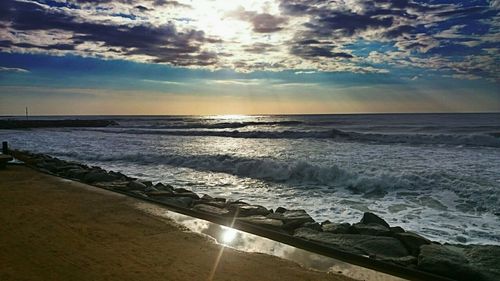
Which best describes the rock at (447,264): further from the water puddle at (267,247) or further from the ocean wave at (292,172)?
the ocean wave at (292,172)

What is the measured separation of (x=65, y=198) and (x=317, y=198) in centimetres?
618

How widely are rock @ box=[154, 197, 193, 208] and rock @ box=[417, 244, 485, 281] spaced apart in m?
4.58

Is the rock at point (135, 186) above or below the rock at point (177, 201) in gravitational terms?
above

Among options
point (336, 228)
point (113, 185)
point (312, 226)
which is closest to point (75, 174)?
point (113, 185)

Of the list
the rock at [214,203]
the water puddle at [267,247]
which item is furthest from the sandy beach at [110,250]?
the rock at [214,203]

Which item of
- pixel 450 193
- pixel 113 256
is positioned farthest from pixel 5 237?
pixel 450 193

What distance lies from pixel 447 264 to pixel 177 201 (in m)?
5.31

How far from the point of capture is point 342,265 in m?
4.48

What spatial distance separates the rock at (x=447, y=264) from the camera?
4.31 m

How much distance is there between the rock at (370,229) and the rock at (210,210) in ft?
7.81

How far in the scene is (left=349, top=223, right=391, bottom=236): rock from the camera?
5793 millimetres

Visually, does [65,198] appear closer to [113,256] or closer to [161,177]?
[113,256]

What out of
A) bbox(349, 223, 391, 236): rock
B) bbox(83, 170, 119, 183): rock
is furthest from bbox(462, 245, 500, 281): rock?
bbox(83, 170, 119, 183): rock

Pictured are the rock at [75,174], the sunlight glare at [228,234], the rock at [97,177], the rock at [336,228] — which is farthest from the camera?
the rock at [75,174]
